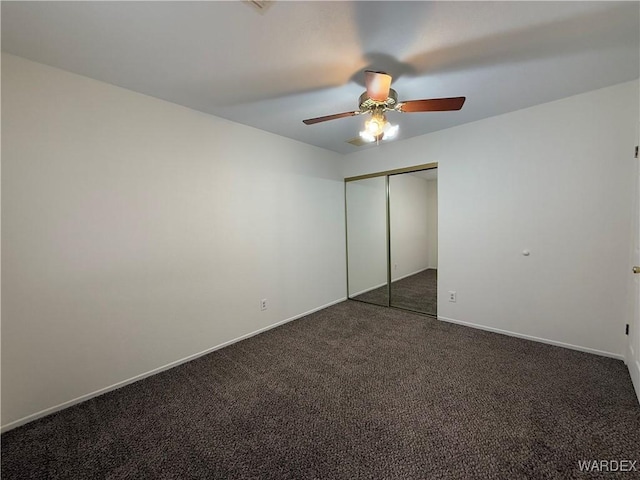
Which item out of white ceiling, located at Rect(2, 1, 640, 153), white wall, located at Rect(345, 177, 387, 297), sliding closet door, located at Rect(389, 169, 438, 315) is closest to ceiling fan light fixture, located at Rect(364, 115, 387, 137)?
white ceiling, located at Rect(2, 1, 640, 153)

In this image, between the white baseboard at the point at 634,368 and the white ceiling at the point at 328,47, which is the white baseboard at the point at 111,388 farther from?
the white baseboard at the point at 634,368

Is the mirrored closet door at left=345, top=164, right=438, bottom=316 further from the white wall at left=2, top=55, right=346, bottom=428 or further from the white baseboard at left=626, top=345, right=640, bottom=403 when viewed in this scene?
the white baseboard at left=626, top=345, right=640, bottom=403

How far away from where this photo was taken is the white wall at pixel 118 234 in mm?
1707

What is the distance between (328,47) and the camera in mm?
1659

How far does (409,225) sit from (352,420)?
12.0 ft

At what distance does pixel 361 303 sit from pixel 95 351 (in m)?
3.20

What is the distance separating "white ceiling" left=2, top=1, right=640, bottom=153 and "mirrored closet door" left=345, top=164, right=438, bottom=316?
5.93ft

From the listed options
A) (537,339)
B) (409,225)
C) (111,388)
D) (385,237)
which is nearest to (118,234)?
(111,388)

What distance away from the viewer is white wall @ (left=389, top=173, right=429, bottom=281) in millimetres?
4328

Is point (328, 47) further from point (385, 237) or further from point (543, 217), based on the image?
point (385, 237)

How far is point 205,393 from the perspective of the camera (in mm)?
2012

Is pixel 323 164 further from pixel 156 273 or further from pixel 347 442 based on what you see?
pixel 347 442

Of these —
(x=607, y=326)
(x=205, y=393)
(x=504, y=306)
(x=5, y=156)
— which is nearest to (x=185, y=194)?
(x=5, y=156)

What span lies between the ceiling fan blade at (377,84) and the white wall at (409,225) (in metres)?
2.41
